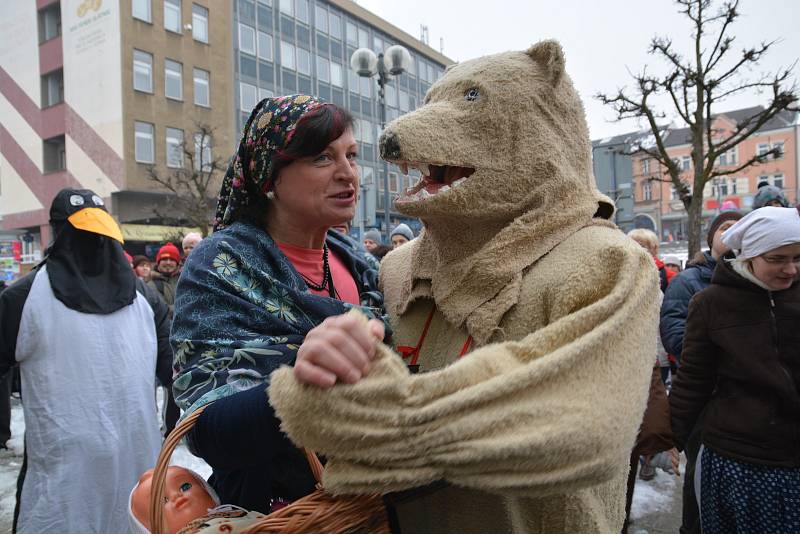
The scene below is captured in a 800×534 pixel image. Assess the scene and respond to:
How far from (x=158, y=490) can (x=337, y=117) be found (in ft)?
3.38

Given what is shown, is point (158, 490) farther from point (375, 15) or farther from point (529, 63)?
→ point (375, 15)

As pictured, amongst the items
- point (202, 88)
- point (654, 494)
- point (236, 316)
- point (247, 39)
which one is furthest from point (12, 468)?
point (247, 39)

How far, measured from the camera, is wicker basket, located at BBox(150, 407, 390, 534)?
3.12 ft

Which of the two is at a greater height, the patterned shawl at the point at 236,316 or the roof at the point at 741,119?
the roof at the point at 741,119

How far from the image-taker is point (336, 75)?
27.6 meters

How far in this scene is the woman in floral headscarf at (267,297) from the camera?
1.15 metres

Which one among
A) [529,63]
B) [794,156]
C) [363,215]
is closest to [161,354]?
[529,63]

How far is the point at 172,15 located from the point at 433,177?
22421 mm

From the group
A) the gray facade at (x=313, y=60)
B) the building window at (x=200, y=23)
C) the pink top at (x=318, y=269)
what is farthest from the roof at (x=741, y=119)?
the pink top at (x=318, y=269)

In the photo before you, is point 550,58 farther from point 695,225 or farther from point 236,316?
point 695,225

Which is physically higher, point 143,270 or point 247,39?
point 247,39

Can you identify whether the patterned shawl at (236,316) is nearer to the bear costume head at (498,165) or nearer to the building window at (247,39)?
the bear costume head at (498,165)

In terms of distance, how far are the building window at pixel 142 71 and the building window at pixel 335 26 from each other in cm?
1043

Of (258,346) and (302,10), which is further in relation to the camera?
(302,10)
